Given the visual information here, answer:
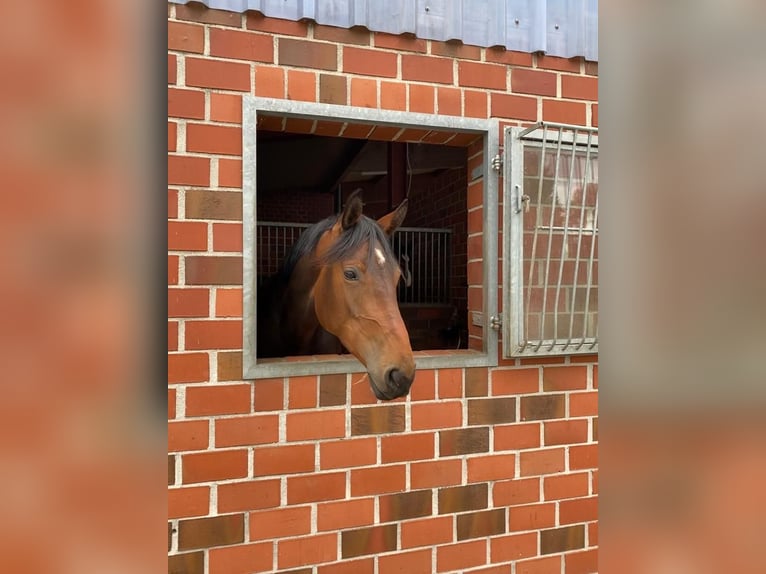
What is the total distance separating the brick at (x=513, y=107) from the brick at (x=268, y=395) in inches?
49.4

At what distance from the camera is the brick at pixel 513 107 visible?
1775 mm

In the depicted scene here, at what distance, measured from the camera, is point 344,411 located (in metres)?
1.66

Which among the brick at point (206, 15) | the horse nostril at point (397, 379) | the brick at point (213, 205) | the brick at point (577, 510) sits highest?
the brick at point (206, 15)

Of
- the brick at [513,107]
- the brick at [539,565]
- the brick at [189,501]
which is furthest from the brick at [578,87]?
the brick at [189,501]

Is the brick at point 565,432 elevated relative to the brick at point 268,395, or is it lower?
lower

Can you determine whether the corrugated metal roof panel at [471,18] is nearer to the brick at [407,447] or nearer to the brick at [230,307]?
the brick at [230,307]

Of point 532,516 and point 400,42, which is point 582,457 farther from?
point 400,42

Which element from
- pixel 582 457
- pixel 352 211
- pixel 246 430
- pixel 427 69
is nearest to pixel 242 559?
pixel 246 430

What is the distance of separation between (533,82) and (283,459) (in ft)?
5.44
